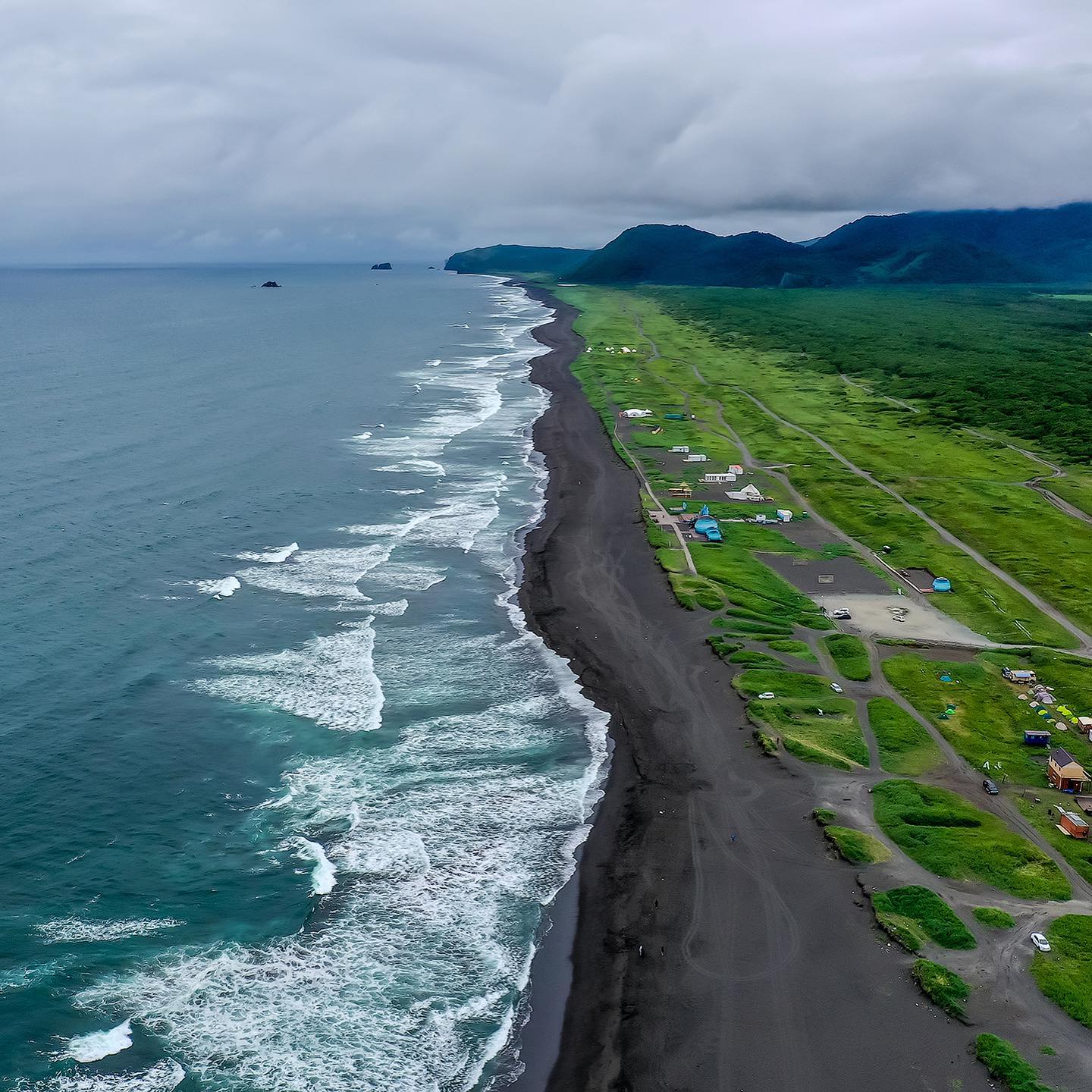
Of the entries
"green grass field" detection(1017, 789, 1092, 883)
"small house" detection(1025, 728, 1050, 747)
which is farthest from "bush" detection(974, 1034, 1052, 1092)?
"small house" detection(1025, 728, 1050, 747)

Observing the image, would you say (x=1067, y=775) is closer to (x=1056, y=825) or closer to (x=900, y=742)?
(x=1056, y=825)

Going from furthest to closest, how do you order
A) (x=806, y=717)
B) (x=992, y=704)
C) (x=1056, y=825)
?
(x=992, y=704) → (x=806, y=717) → (x=1056, y=825)

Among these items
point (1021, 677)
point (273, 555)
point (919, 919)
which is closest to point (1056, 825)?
point (919, 919)

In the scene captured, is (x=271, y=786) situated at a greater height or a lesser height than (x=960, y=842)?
lesser

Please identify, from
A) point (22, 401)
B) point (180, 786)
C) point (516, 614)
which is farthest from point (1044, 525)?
point (22, 401)

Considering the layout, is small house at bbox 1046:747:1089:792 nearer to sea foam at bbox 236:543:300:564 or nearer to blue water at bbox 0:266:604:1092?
blue water at bbox 0:266:604:1092

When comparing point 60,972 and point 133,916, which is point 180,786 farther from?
point 60,972
